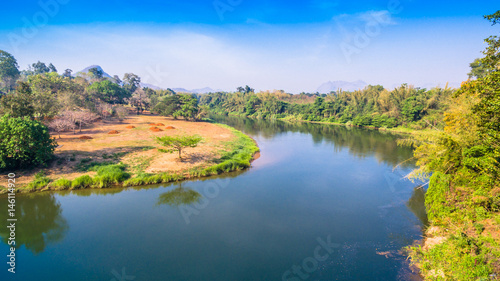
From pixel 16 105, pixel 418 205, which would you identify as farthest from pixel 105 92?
pixel 418 205

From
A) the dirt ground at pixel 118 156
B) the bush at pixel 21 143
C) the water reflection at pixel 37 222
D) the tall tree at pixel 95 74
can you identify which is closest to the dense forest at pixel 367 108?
the dirt ground at pixel 118 156

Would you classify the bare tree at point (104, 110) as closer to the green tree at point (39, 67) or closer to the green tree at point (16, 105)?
the green tree at point (16, 105)

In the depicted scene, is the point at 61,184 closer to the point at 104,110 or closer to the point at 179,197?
the point at 179,197

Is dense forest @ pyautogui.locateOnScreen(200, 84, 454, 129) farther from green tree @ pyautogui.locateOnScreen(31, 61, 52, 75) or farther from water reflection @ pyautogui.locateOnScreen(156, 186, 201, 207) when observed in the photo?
green tree @ pyautogui.locateOnScreen(31, 61, 52, 75)

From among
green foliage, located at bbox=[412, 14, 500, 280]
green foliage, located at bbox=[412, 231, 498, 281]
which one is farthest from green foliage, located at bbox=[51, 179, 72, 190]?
green foliage, located at bbox=[412, 231, 498, 281]

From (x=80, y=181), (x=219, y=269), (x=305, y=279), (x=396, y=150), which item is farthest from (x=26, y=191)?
(x=396, y=150)

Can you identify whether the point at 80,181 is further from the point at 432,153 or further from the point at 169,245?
the point at 432,153
